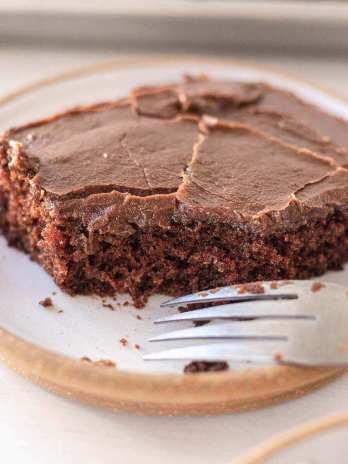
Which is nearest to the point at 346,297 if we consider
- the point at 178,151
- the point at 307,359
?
the point at 307,359

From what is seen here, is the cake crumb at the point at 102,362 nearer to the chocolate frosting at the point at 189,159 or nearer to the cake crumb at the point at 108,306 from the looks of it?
the cake crumb at the point at 108,306

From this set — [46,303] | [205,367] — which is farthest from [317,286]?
[46,303]

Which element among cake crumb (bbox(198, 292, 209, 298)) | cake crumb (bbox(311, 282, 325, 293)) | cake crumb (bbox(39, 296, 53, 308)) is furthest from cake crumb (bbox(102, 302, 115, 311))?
cake crumb (bbox(311, 282, 325, 293))

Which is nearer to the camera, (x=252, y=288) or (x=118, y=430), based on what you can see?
(x=118, y=430)

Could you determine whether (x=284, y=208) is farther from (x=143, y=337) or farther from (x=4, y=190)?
(x=4, y=190)

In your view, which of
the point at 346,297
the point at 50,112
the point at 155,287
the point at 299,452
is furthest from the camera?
the point at 50,112

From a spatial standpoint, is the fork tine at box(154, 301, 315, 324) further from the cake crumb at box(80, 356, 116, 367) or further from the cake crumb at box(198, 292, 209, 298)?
the cake crumb at box(80, 356, 116, 367)

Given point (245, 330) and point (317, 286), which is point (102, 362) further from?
point (317, 286)
